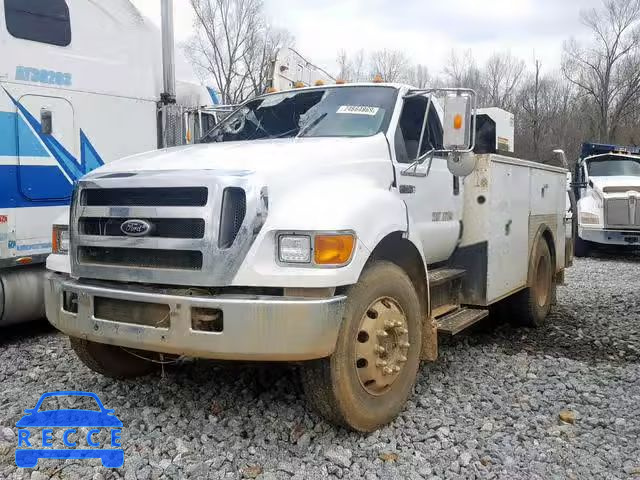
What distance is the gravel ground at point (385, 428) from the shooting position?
3.26m

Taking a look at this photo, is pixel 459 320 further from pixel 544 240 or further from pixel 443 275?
pixel 544 240

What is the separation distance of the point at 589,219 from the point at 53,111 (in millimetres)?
11635

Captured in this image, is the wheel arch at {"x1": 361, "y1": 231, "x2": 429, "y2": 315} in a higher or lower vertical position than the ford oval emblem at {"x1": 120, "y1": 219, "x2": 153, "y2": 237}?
lower

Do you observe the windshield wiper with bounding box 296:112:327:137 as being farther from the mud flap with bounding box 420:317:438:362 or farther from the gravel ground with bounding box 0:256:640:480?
the gravel ground with bounding box 0:256:640:480

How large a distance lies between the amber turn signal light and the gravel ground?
110cm

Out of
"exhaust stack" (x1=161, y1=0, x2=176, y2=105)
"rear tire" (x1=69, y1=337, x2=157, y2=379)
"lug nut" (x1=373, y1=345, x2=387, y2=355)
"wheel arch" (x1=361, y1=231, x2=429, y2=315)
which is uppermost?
"exhaust stack" (x1=161, y1=0, x2=176, y2=105)

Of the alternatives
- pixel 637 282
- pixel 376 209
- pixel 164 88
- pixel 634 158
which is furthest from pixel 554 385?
→ pixel 634 158

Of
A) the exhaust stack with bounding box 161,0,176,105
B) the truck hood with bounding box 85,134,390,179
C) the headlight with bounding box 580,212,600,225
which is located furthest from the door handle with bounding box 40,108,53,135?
the headlight with bounding box 580,212,600,225

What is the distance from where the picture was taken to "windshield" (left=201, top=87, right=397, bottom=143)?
4.34 meters

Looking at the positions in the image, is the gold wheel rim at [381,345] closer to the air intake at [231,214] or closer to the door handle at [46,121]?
the air intake at [231,214]

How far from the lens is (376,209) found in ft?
11.6

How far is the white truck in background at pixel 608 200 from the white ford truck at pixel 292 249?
9.89 metres

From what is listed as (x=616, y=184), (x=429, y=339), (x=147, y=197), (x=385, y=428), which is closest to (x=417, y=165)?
(x=429, y=339)

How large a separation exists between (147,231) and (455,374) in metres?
2.73
